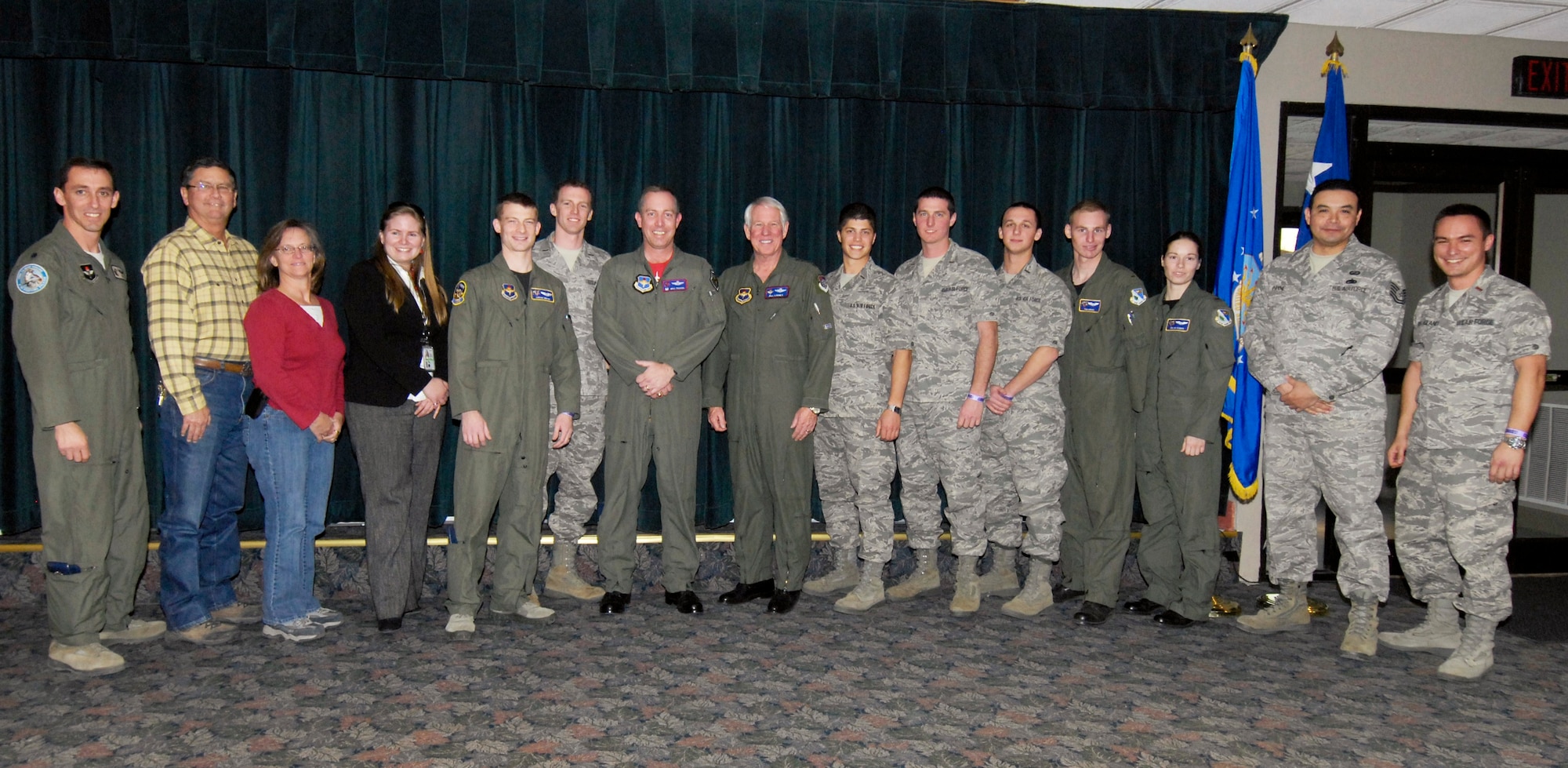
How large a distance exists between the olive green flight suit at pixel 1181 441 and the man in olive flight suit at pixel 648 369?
1.83 metres

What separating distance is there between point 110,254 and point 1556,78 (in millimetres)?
6814

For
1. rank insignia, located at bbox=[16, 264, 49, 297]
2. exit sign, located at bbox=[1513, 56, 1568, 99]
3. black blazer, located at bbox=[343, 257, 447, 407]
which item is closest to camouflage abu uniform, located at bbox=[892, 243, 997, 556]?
black blazer, located at bbox=[343, 257, 447, 407]

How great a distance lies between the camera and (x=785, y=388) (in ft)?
12.7

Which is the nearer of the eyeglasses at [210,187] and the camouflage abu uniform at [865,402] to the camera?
the eyeglasses at [210,187]

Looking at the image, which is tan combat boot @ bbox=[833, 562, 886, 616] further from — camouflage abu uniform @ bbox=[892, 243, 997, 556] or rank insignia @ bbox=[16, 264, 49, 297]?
rank insignia @ bbox=[16, 264, 49, 297]

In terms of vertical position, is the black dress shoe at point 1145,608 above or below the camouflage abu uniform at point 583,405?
below

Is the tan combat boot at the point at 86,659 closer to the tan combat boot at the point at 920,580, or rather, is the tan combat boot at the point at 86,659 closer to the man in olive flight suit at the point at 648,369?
the man in olive flight suit at the point at 648,369

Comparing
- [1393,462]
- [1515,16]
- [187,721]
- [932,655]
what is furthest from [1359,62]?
[187,721]

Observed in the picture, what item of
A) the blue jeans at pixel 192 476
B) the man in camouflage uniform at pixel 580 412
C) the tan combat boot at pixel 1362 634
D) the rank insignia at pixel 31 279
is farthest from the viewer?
the man in camouflage uniform at pixel 580 412

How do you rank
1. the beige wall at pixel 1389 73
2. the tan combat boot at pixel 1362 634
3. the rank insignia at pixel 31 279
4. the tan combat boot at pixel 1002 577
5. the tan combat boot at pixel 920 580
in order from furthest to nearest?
1. the beige wall at pixel 1389 73
2. the tan combat boot at pixel 1002 577
3. the tan combat boot at pixel 920 580
4. the tan combat boot at pixel 1362 634
5. the rank insignia at pixel 31 279

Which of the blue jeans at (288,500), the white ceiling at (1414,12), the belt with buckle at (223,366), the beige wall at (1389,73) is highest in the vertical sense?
the white ceiling at (1414,12)

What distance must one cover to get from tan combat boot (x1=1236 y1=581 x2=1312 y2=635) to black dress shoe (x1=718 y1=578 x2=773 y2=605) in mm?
1961

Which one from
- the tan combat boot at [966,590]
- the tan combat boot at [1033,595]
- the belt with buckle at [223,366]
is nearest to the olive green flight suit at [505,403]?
the belt with buckle at [223,366]

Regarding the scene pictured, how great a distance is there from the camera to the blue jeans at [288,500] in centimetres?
344
